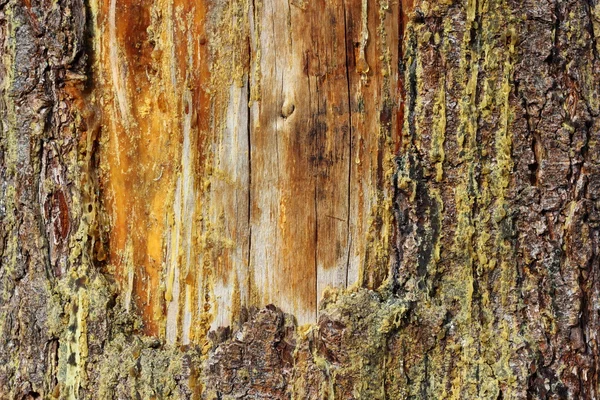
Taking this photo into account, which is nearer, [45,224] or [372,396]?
[372,396]

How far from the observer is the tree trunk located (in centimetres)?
172

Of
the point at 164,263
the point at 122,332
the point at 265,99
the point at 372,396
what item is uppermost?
the point at 265,99

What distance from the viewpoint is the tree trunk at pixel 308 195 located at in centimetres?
172

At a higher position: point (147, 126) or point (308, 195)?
point (147, 126)

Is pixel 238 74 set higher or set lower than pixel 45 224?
higher

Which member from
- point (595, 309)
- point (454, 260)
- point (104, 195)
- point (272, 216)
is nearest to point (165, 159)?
point (104, 195)

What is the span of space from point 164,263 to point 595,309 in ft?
3.83

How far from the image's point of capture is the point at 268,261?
1.79 metres

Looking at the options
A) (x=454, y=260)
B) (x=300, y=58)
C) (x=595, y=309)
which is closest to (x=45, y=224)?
(x=300, y=58)

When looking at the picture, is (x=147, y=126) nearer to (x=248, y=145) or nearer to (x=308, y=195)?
(x=248, y=145)

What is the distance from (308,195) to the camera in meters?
1.78

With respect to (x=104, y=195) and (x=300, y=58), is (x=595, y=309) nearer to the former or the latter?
(x=300, y=58)

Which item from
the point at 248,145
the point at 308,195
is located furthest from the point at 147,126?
the point at 308,195

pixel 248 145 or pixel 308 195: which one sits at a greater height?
pixel 248 145
